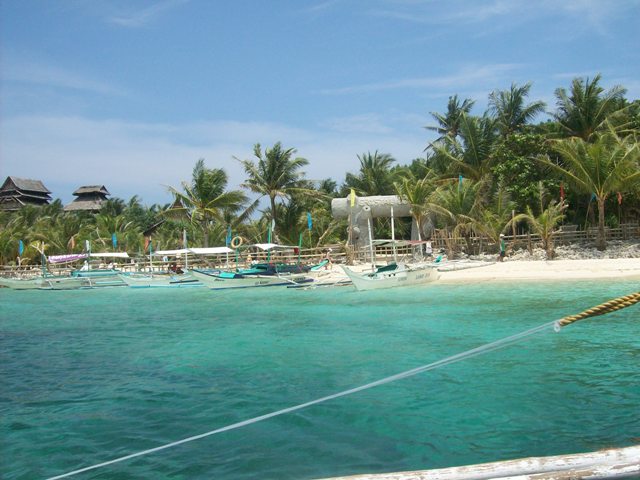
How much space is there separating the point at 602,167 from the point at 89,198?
5510cm

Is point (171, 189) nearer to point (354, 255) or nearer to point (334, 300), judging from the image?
point (354, 255)

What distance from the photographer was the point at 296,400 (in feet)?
23.6

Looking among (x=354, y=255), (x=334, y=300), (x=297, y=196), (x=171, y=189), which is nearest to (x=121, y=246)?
(x=171, y=189)

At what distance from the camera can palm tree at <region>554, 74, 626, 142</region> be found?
1167 inches

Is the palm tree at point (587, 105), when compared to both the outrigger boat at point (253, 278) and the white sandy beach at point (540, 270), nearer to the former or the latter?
the white sandy beach at point (540, 270)

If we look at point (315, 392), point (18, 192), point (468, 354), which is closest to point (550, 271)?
point (315, 392)

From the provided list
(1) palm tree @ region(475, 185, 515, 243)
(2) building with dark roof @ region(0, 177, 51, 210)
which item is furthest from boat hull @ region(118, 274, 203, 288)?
(2) building with dark roof @ region(0, 177, 51, 210)

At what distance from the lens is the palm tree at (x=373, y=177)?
36.2 m

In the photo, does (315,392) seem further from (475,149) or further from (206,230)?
(206,230)

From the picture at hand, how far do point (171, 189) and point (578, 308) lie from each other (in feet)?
92.5

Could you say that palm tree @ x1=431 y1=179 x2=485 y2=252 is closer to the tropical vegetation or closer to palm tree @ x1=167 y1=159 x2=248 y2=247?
the tropical vegetation

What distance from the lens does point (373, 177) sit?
120ft

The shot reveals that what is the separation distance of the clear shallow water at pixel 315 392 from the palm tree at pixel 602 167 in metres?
9.62

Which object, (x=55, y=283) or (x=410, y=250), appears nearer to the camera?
(x=55, y=283)
